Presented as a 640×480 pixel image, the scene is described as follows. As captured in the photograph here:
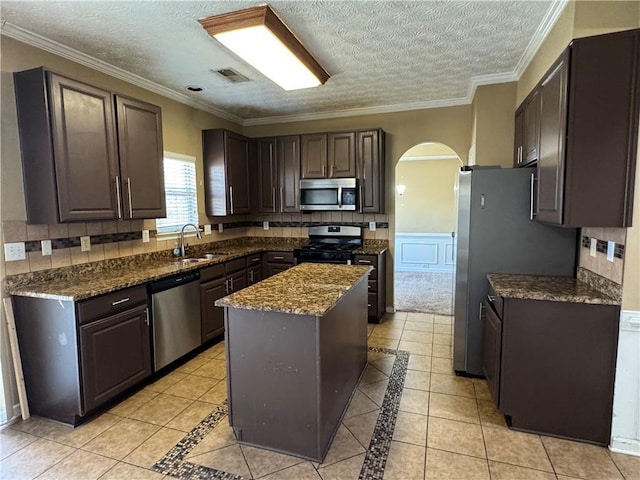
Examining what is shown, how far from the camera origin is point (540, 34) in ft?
8.38

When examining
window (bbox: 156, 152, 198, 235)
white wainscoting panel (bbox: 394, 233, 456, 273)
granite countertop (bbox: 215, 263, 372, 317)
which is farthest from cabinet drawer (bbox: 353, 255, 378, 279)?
white wainscoting panel (bbox: 394, 233, 456, 273)

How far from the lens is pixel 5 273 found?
2.35 metres

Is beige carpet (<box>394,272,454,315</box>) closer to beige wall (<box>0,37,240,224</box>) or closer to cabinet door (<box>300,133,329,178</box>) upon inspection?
cabinet door (<box>300,133,329,178</box>)

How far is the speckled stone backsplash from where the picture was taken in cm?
200

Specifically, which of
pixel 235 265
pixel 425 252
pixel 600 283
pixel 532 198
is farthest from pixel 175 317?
pixel 425 252

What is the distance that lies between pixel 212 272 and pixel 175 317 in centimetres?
62

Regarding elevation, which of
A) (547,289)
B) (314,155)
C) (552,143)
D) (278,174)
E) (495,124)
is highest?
(495,124)

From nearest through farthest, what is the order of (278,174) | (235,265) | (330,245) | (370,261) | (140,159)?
1. (140,159)
2. (235,265)
3. (370,261)
4. (330,245)
5. (278,174)

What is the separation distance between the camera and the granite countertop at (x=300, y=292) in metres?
1.89

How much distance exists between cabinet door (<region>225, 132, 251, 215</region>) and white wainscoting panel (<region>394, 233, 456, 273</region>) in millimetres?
4282

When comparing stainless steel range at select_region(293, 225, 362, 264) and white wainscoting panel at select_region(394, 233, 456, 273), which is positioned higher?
stainless steel range at select_region(293, 225, 362, 264)

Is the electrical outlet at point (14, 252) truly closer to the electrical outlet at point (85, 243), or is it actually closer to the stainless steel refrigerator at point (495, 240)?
the electrical outlet at point (85, 243)

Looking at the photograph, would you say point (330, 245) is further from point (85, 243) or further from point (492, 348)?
point (85, 243)

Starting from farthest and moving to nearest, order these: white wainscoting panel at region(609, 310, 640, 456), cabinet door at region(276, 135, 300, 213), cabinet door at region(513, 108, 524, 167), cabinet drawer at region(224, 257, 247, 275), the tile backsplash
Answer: cabinet door at region(276, 135, 300, 213)
cabinet drawer at region(224, 257, 247, 275)
cabinet door at region(513, 108, 524, 167)
the tile backsplash
white wainscoting panel at region(609, 310, 640, 456)
